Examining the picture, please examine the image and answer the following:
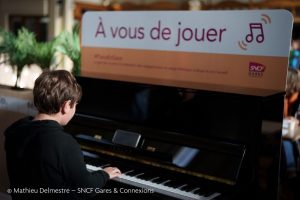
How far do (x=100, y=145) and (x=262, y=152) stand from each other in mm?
887

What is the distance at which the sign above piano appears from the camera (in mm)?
1976

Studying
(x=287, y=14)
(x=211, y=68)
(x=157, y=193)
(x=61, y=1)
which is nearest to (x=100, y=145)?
(x=157, y=193)

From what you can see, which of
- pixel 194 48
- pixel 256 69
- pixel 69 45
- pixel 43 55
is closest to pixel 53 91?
pixel 194 48

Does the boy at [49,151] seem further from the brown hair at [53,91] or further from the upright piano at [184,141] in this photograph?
the upright piano at [184,141]

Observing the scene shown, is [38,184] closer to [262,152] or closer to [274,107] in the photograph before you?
[262,152]

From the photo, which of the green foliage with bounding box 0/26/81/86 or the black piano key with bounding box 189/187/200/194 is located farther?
the green foliage with bounding box 0/26/81/86

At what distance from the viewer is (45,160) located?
144 centimetres

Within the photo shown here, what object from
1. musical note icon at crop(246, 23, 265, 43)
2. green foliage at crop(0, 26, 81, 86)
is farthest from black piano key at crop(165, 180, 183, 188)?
green foliage at crop(0, 26, 81, 86)

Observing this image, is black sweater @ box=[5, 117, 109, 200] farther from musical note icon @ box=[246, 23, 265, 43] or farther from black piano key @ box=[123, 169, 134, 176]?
musical note icon @ box=[246, 23, 265, 43]

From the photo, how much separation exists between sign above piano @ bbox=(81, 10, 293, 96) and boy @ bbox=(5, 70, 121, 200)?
69 cm

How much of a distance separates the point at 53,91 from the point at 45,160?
0.89 feet

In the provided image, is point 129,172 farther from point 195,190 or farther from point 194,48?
point 194,48

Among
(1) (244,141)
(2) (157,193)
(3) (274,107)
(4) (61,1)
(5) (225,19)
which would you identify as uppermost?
(4) (61,1)

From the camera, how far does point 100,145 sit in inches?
83.2
